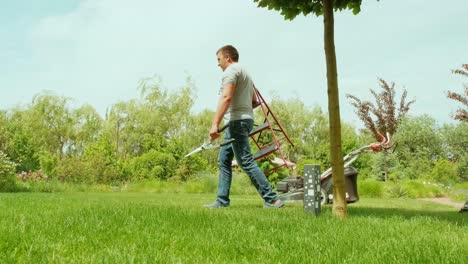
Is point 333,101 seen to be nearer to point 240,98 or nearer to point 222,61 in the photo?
point 240,98

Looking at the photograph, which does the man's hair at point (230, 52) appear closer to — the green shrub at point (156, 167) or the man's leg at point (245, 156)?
the man's leg at point (245, 156)

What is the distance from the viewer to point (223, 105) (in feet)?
18.3

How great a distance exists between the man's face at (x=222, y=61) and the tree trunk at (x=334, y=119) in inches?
68.5

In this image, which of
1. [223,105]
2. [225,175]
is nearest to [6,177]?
[225,175]

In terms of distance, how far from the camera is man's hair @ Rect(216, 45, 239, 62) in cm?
598

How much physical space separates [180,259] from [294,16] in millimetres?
3159

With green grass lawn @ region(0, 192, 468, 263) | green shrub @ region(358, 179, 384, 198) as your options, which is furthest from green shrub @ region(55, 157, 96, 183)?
green grass lawn @ region(0, 192, 468, 263)

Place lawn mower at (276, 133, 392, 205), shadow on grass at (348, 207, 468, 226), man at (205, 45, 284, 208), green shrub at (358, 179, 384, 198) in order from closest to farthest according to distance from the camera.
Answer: shadow on grass at (348, 207, 468, 226) < man at (205, 45, 284, 208) < lawn mower at (276, 133, 392, 205) < green shrub at (358, 179, 384, 198)

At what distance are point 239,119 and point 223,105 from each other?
34 cm

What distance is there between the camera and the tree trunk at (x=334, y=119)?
441 centimetres

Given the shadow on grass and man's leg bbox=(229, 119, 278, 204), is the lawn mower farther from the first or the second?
the shadow on grass

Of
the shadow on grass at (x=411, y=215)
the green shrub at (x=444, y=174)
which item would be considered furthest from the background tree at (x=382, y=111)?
the shadow on grass at (x=411, y=215)

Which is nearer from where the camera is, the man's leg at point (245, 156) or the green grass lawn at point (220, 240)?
the green grass lawn at point (220, 240)

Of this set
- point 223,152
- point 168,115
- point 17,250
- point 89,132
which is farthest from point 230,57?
point 89,132
